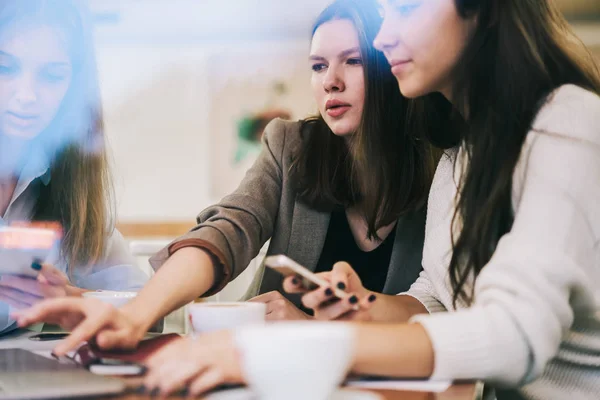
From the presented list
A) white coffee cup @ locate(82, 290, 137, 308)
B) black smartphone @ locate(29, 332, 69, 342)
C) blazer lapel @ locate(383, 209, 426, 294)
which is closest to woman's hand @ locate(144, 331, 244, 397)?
white coffee cup @ locate(82, 290, 137, 308)

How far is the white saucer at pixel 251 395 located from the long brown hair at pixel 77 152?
0.92 meters

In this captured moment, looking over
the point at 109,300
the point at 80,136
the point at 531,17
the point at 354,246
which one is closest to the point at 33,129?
the point at 80,136

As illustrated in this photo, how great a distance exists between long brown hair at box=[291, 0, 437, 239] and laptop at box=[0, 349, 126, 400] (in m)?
0.78

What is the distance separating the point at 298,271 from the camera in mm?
702

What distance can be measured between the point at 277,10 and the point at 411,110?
2.65 m

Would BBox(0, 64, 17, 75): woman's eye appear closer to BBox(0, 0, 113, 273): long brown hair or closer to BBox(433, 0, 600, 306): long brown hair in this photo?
BBox(0, 0, 113, 273): long brown hair

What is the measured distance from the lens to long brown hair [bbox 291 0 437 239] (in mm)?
1303

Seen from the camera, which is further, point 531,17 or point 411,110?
point 411,110

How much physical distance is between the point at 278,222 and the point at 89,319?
0.73 metres

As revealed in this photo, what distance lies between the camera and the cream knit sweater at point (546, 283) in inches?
23.8

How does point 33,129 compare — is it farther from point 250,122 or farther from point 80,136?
point 250,122

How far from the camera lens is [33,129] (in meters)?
1.33

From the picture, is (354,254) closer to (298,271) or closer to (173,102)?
(298,271)

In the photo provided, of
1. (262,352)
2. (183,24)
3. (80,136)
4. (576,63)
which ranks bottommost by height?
(262,352)
